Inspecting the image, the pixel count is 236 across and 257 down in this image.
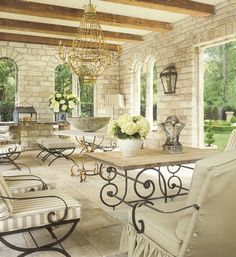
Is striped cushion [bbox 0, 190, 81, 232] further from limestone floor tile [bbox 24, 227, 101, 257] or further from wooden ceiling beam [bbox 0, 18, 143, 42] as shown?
wooden ceiling beam [bbox 0, 18, 143, 42]

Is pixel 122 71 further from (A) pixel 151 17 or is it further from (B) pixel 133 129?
(B) pixel 133 129

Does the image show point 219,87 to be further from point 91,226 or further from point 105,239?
point 105,239

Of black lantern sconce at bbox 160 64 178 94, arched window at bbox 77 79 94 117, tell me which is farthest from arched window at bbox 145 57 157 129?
arched window at bbox 77 79 94 117

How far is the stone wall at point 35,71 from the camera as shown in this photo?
7930mm

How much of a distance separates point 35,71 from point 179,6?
14.1 ft

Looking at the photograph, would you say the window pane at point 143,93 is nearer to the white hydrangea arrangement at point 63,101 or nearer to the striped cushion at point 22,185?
the white hydrangea arrangement at point 63,101

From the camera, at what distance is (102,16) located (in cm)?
595

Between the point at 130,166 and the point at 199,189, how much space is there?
1123 mm

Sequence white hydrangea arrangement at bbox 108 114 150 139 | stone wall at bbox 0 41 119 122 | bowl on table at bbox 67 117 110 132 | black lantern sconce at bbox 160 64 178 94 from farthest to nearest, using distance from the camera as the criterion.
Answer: stone wall at bbox 0 41 119 122
black lantern sconce at bbox 160 64 178 94
bowl on table at bbox 67 117 110 132
white hydrangea arrangement at bbox 108 114 150 139

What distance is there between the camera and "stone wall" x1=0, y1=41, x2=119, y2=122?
312 inches

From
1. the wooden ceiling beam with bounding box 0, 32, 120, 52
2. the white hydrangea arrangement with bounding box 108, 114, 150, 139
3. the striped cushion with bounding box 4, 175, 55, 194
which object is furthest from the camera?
the wooden ceiling beam with bounding box 0, 32, 120, 52

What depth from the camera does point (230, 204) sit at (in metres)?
1.56

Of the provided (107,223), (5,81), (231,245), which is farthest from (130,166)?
(5,81)

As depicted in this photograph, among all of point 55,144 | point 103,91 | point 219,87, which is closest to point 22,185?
point 55,144
